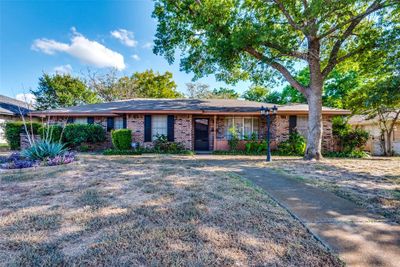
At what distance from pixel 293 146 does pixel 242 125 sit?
11.1 feet

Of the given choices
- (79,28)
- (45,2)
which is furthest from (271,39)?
(79,28)

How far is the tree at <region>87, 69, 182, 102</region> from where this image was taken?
25625 mm

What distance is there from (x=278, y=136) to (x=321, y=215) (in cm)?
1045

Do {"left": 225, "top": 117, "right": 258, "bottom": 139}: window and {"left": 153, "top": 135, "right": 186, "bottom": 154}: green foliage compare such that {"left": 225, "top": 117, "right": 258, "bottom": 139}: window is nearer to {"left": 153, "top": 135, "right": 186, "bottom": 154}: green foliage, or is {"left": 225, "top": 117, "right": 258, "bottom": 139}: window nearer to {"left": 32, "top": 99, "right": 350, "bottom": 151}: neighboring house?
{"left": 32, "top": 99, "right": 350, "bottom": 151}: neighboring house

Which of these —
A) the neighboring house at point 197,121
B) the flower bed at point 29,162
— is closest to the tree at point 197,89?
the neighboring house at point 197,121

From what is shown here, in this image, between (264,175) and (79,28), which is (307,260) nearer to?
(264,175)

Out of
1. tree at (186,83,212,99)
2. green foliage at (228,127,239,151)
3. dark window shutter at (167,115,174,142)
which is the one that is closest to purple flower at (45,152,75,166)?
dark window shutter at (167,115,174,142)

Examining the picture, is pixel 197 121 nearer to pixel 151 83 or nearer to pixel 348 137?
pixel 348 137

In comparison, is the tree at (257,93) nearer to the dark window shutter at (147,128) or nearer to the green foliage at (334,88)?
the green foliage at (334,88)

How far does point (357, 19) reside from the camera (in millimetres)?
8781

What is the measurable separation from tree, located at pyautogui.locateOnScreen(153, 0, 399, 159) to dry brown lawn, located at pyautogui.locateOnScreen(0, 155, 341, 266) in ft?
23.4

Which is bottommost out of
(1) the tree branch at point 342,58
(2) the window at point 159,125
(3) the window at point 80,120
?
(2) the window at point 159,125

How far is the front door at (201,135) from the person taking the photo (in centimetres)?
1366

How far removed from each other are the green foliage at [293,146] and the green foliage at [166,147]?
598 centimetres
